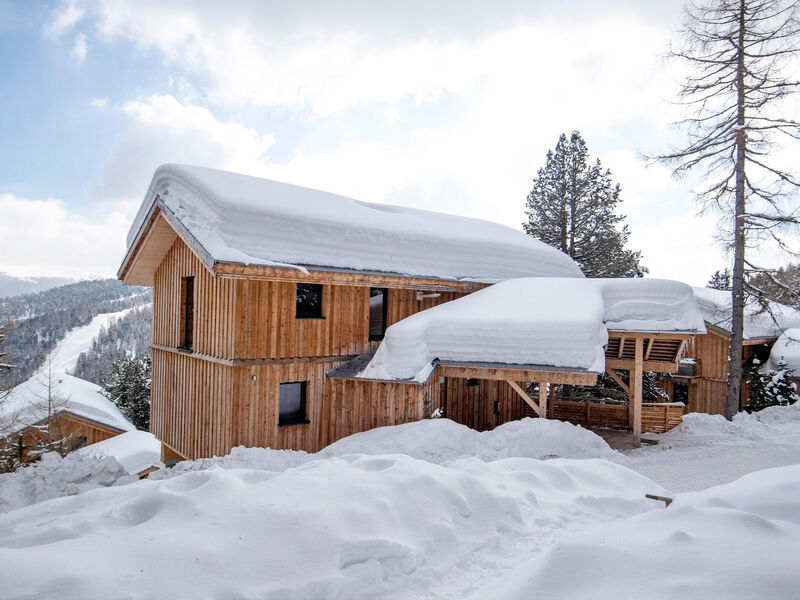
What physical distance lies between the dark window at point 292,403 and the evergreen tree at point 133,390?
1019 inches

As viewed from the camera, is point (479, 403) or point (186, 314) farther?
point (479, 403)

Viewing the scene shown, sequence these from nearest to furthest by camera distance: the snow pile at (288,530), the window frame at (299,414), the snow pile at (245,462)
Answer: the snow pile at (288,530) → the snow pile at (245,462) → the window frame at (299,414)

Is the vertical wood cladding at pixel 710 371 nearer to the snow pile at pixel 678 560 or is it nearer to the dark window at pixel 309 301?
the dark window at pixel 309 301

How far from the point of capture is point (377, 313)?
13828 mm

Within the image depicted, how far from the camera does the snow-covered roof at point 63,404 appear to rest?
2571 cm

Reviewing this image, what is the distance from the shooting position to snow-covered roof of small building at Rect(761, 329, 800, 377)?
2089cm

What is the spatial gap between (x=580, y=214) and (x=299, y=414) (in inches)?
828

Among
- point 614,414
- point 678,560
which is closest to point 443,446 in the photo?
point 678,560

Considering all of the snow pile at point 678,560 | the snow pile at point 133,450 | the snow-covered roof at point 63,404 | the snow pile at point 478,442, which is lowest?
the snow pile at point 133,450

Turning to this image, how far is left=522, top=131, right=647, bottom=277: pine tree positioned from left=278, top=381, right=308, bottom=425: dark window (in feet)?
63.3

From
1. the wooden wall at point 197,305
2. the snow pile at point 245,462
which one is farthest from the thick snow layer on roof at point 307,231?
the snow pile at point 245,462

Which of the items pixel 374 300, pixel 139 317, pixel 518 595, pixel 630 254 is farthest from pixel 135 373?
pixel 139 317

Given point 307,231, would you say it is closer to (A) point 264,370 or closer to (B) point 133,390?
(A) point 264,370

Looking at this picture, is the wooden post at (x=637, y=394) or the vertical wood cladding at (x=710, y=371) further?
the vertical wood cladding at (x=710, y=371)
